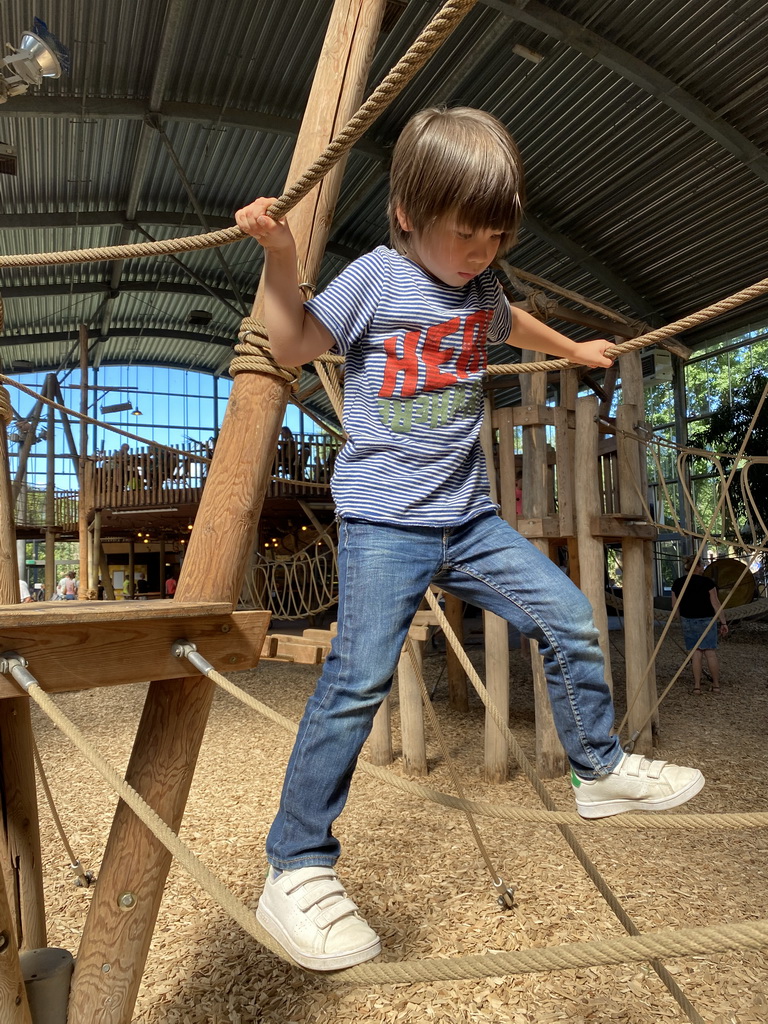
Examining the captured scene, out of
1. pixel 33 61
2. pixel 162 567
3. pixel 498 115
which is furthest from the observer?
pixel 162 567

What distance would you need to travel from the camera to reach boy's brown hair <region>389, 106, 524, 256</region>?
1.35 m

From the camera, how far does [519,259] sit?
1360 cm

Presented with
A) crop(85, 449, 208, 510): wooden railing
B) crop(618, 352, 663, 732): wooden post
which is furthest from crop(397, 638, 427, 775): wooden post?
crop(85, 449, 208, 510): wooden railing

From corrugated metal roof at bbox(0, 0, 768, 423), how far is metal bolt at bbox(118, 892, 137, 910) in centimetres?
774

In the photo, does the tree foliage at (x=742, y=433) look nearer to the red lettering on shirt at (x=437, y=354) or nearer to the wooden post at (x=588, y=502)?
the wooden post at (x=588, y=502)

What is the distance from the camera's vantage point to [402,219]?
4.89 ft

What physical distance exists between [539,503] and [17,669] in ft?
12.3

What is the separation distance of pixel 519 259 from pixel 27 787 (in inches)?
517

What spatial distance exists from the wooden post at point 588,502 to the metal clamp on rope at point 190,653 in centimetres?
349

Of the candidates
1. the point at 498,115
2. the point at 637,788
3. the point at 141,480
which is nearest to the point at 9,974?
the point at 637,788

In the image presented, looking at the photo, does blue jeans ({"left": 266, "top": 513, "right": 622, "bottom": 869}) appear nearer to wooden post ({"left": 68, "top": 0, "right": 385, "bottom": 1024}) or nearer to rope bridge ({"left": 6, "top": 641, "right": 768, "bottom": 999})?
rope bridge ({"left": 6, "top": 641, "right": 768, "bottom": 999})

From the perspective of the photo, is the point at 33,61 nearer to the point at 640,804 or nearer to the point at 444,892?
the point at 444,892

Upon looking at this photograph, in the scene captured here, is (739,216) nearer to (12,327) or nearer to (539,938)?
(539,938)

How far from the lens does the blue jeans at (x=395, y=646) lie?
4.61ft
